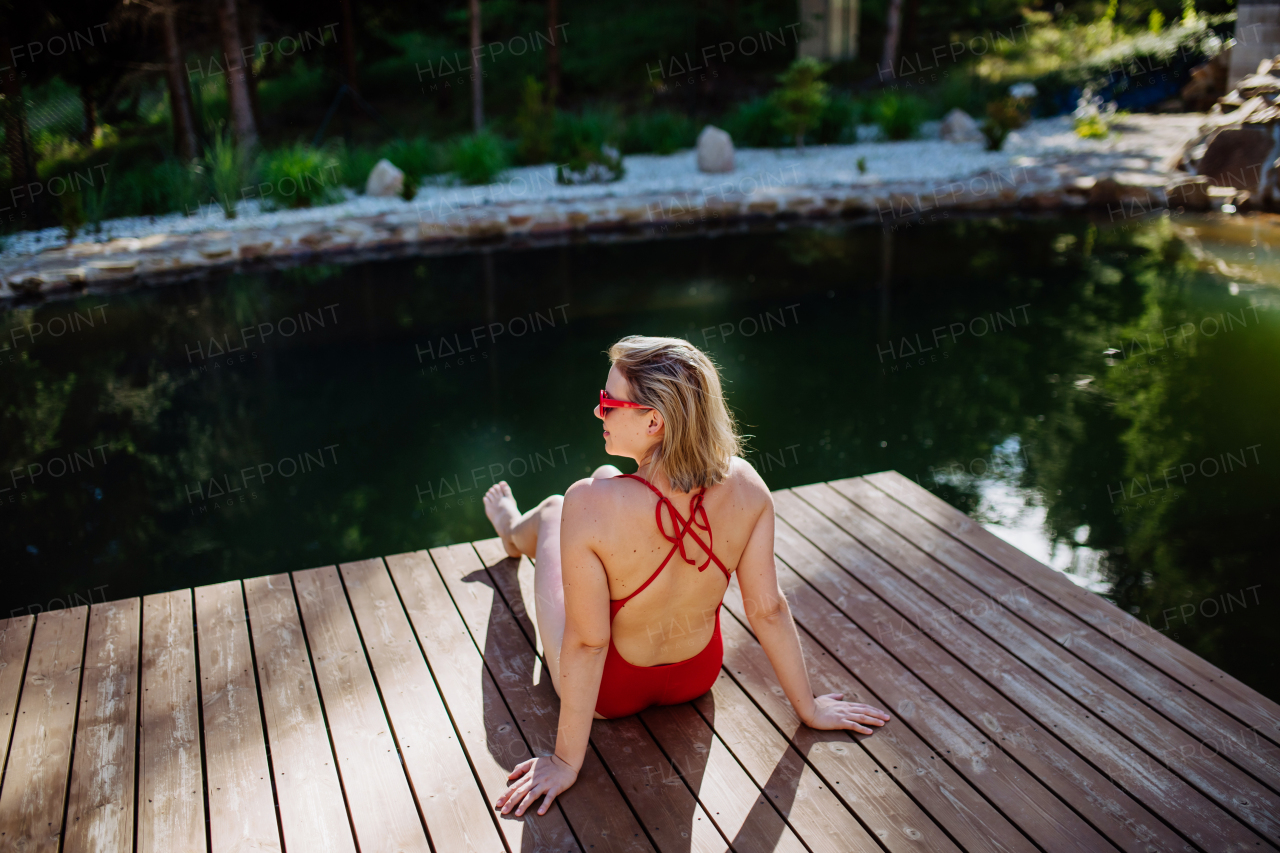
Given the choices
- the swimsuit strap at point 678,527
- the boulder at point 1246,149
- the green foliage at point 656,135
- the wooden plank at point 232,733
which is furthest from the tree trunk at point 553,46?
the swimsuit strap at point 678,527

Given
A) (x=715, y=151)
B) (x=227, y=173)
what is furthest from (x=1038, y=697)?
(x=715, y=151)

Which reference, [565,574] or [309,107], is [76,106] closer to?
[309,107]

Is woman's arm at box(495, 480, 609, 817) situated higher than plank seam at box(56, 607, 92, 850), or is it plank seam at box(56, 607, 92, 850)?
woman's arm at box(495, 480, 609, 817)

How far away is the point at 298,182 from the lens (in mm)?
9648

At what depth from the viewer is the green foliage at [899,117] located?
486 inches

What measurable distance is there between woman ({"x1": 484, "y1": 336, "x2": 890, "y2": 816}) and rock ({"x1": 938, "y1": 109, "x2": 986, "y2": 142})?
11.8 m

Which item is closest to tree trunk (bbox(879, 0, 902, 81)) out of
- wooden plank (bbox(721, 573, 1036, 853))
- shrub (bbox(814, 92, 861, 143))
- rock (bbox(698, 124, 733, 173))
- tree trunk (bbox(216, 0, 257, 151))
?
shrub (bbox(814, 92, 861, 143))

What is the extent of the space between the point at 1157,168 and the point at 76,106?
12543 millimetres

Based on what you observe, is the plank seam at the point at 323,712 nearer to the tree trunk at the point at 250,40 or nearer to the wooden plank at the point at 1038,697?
the wooden plank at the point at 1038,697

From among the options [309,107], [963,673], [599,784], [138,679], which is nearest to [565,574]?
[599,784]

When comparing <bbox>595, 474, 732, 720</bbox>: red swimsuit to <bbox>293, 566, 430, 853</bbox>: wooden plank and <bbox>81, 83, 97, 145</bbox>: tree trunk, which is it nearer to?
<bbox>293, 566, 430, 853</bbox>: wooden plank

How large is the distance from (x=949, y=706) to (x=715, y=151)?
941cm

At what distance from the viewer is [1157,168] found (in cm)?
1025

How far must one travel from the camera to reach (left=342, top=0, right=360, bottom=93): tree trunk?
1301 centimetres
